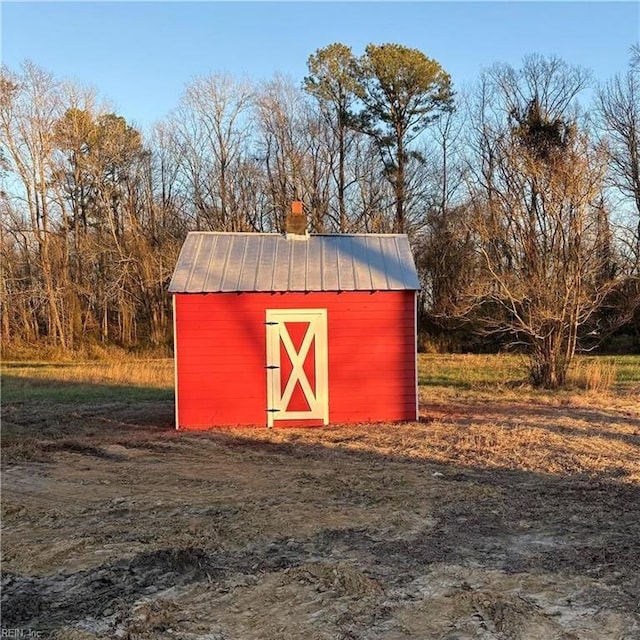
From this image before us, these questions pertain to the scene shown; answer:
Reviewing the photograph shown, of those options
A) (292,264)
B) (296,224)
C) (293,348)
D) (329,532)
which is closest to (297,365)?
(293,348)

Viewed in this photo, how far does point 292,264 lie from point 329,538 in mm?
7715

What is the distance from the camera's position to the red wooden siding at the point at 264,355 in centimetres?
1163

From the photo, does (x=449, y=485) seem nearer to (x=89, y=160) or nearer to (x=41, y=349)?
(x=41, y=349)

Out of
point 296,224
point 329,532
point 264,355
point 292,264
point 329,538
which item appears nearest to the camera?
point 329,538

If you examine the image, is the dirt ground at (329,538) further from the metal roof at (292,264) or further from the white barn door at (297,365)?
the metal roof at (292,264)

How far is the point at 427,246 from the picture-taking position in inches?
1350

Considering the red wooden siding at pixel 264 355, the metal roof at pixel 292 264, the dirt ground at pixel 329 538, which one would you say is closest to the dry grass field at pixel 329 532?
the dirt ground at pixel 329 538

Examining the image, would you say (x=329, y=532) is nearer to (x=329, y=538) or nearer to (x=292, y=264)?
(x=329, y=538)

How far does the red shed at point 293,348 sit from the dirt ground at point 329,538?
6.00 ft

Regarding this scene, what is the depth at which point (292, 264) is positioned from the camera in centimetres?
1238

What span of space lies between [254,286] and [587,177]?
324 inches

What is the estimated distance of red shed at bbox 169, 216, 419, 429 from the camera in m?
11.6

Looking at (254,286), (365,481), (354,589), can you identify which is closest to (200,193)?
(254,286)

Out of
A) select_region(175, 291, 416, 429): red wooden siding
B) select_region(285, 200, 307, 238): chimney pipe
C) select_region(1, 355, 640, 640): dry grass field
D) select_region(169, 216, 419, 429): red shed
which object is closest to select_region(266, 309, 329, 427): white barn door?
select_region(169, 216, 419, 429): red shed
